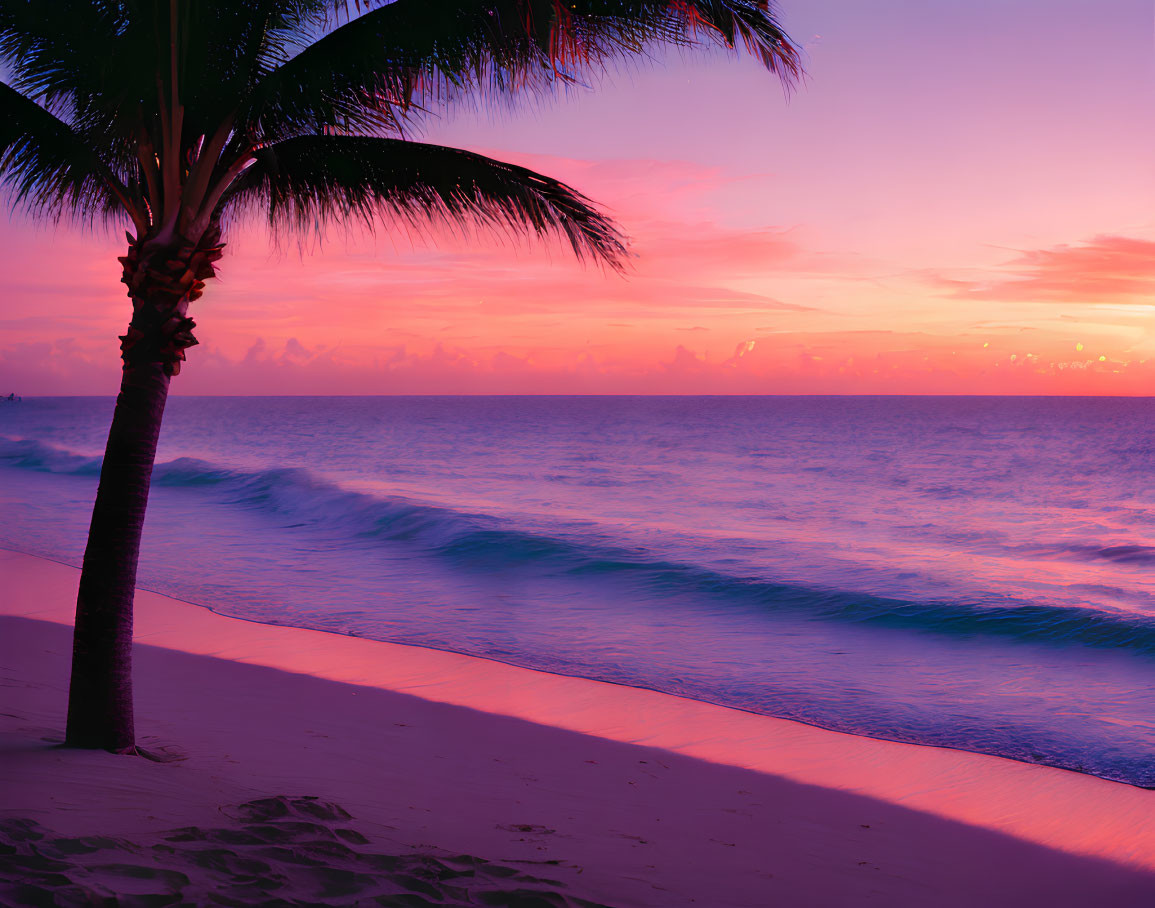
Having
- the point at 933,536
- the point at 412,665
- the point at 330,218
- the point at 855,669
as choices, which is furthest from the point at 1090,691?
the point at 933,536

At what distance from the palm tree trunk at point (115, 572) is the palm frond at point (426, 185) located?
1.50m

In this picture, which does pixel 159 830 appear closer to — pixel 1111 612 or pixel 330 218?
pixel 330 218

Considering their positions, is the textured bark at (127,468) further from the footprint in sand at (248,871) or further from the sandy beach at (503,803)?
the footprint in sand at (248,871)

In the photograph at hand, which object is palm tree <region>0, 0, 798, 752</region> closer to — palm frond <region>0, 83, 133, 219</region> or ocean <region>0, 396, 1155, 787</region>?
palm frond <region>0, 83, 133, 219</region>

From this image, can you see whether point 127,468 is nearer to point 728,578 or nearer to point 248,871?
point 248,871

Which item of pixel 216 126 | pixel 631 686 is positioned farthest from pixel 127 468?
pixel 631 686

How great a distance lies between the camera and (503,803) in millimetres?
5520

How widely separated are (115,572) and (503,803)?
2810 mm

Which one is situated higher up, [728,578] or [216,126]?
[216,126]

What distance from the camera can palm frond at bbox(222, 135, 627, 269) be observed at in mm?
4980

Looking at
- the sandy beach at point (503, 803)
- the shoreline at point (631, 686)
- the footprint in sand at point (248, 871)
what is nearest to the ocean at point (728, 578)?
the shoreline at point (631, 686)

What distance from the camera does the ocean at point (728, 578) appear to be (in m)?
9.58

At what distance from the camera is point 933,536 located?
2450 centimetres

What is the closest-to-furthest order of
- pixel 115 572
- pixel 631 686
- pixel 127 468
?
pixel 127 468
pixel 115 572
pixel 631 686
